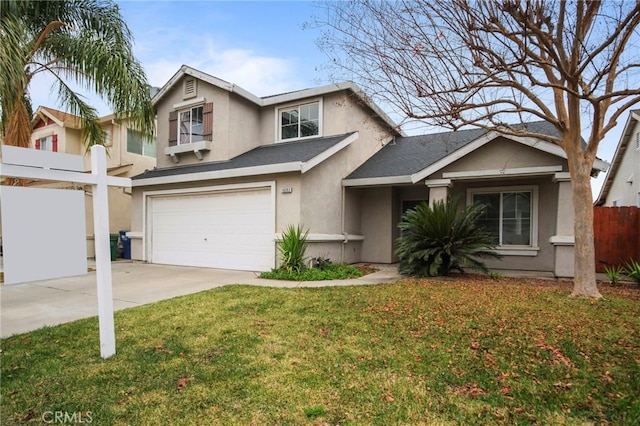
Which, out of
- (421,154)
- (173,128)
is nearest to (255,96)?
(173,128)

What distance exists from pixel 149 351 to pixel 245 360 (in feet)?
4.01

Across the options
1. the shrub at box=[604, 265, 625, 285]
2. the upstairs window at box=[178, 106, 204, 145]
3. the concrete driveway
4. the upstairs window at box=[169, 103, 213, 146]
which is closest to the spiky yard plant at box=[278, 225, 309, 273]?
the concrete driveway

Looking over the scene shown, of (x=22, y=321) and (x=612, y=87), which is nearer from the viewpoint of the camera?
(x=22, y=321)

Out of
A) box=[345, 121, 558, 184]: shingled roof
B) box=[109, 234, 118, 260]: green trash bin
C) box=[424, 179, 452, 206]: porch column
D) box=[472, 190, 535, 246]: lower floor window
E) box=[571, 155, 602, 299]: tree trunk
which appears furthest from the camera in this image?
box=[109, 234, 118, 260]: green trash bin

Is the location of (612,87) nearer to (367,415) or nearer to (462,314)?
(462,314)

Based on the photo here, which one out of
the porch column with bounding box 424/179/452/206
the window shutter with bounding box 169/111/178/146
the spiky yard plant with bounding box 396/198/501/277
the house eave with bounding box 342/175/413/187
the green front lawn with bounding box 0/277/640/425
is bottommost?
the green front lawn with bounding box 0/277/640/425

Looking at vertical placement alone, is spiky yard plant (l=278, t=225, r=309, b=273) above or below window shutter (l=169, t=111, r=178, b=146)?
below

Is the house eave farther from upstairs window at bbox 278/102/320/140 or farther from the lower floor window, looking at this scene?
the lower floor window

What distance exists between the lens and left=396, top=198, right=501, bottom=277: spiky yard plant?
28.7 ft

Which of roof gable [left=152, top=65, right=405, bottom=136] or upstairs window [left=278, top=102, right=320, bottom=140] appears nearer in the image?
roof gable [left=152, top=65, right=405, bottom=136]

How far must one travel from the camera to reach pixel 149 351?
167 inches

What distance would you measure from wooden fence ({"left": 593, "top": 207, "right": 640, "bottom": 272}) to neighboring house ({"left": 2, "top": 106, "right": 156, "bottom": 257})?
17.4 meters

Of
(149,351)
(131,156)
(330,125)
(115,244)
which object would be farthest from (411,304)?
(131,156)

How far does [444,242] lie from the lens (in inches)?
351
